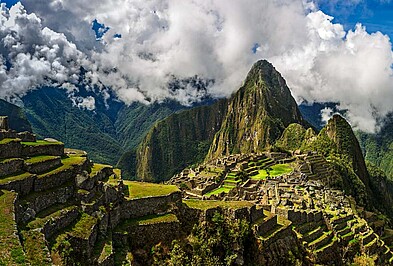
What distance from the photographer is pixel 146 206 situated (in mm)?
24297

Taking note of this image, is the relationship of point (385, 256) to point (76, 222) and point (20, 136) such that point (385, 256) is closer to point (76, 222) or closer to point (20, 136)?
point (76, 222)

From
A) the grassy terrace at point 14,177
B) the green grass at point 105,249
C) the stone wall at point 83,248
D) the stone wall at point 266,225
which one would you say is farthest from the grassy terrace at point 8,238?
the stone wall at point 266,225

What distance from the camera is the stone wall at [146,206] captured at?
2344cm

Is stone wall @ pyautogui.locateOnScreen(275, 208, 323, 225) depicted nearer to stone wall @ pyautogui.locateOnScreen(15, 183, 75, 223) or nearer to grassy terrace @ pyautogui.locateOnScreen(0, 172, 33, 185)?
stone wall @ pyautogui.locateOnScreen(15, 183, 75, 223)

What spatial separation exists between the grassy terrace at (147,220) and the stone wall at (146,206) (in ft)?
1.27

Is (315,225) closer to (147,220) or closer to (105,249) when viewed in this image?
(147,220)

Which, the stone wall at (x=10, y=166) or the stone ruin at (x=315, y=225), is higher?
the stone wall at (x=10, y=166)

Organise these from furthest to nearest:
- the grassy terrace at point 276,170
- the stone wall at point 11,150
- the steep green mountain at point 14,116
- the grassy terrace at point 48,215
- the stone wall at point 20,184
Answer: the steep green mountain at point 14,116
the grassy terrace at point 276,170
the stone wall at point 11,150
the stone wall at point 20,184
the grassy terrace at point 48,215

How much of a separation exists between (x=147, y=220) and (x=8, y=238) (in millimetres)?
11073

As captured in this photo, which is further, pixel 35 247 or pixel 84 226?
pixel 84 226

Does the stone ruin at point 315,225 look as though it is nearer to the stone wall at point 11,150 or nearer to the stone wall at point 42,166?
the stone wall at point 42,166

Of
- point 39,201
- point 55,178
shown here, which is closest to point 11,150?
point 55,178

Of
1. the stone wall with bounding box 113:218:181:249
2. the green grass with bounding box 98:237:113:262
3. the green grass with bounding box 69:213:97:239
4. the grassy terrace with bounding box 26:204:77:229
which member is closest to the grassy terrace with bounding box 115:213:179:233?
the stone wall with bounding box 113:218:181:249

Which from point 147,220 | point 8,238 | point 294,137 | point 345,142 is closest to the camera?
point 8,238
